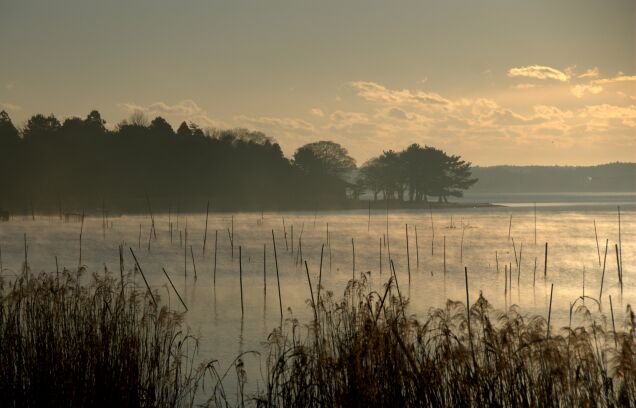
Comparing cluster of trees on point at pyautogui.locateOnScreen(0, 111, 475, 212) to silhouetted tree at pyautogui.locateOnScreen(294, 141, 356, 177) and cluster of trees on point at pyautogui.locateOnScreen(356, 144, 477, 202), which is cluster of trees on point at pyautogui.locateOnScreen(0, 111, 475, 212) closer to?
silhouetted tree at pyautogui.locateOnScreen(294, 141, 356, 177)

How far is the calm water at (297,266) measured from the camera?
54.7ft

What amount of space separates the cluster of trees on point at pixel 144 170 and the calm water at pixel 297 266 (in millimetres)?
19590

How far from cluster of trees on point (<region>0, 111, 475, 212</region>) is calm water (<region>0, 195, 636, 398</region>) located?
19590mm

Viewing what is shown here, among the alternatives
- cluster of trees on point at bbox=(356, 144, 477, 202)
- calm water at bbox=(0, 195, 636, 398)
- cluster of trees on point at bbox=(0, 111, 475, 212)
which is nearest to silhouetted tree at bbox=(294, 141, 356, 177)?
cluster of trees on point at bbox=(0, 111, 475, 212)

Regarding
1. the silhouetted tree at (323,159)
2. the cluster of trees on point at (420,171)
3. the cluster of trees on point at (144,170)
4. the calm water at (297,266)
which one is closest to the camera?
the calm water at (297,266)

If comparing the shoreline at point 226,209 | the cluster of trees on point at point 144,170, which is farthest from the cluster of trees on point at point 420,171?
the cluster of trees on point at point 144,170

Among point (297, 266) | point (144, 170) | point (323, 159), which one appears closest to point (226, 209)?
point (144, 170)

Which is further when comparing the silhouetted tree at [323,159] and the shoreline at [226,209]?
the silhouetted tree at [323,159]

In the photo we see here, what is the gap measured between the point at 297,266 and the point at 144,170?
4656 centimetres

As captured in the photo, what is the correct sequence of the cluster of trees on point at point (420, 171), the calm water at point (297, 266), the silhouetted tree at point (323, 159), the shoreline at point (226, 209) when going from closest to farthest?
the calm water at point (297, 266) → the shoreline at point (226, 209) → the silhouetted tree at point (323, 159) → the cluster of trees on point at point (420, 171)

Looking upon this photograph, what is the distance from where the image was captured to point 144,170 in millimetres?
70125

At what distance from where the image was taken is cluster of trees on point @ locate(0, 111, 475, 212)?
6631 centimetres

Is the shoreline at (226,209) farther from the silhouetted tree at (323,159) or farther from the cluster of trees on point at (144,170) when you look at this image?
the silhouetted tree at (323,159)

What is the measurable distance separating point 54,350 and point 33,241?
91.0 ft
